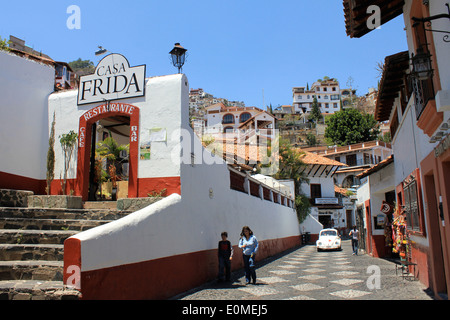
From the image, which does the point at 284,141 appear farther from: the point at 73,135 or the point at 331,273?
the point at 73,135

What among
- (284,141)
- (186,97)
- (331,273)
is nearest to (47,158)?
(186,97)

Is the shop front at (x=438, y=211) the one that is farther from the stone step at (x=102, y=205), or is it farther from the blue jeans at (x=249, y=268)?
the stone step at (x=102, y=205)

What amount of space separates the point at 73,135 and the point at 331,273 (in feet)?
29.1

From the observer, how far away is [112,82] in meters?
10.2

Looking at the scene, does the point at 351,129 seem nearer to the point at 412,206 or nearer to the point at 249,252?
the point at 412,206

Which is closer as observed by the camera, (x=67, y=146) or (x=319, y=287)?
(x=319, y=287)

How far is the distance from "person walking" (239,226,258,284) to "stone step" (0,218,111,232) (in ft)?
13.6

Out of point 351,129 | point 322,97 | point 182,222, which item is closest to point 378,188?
point 182,222

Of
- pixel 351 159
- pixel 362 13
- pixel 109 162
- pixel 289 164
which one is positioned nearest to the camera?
pixel 362 13

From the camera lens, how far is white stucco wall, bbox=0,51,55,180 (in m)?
9.93

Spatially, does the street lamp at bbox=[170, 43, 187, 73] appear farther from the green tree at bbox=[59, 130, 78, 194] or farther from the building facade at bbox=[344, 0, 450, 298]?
the building facade at bbox=[344, 0, 450, 298]

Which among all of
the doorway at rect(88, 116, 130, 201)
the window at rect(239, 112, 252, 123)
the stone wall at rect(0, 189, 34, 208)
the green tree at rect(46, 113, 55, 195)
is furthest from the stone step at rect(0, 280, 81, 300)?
the window at rect(239, 112, 252, 123)

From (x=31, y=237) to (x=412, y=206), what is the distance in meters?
8.92
